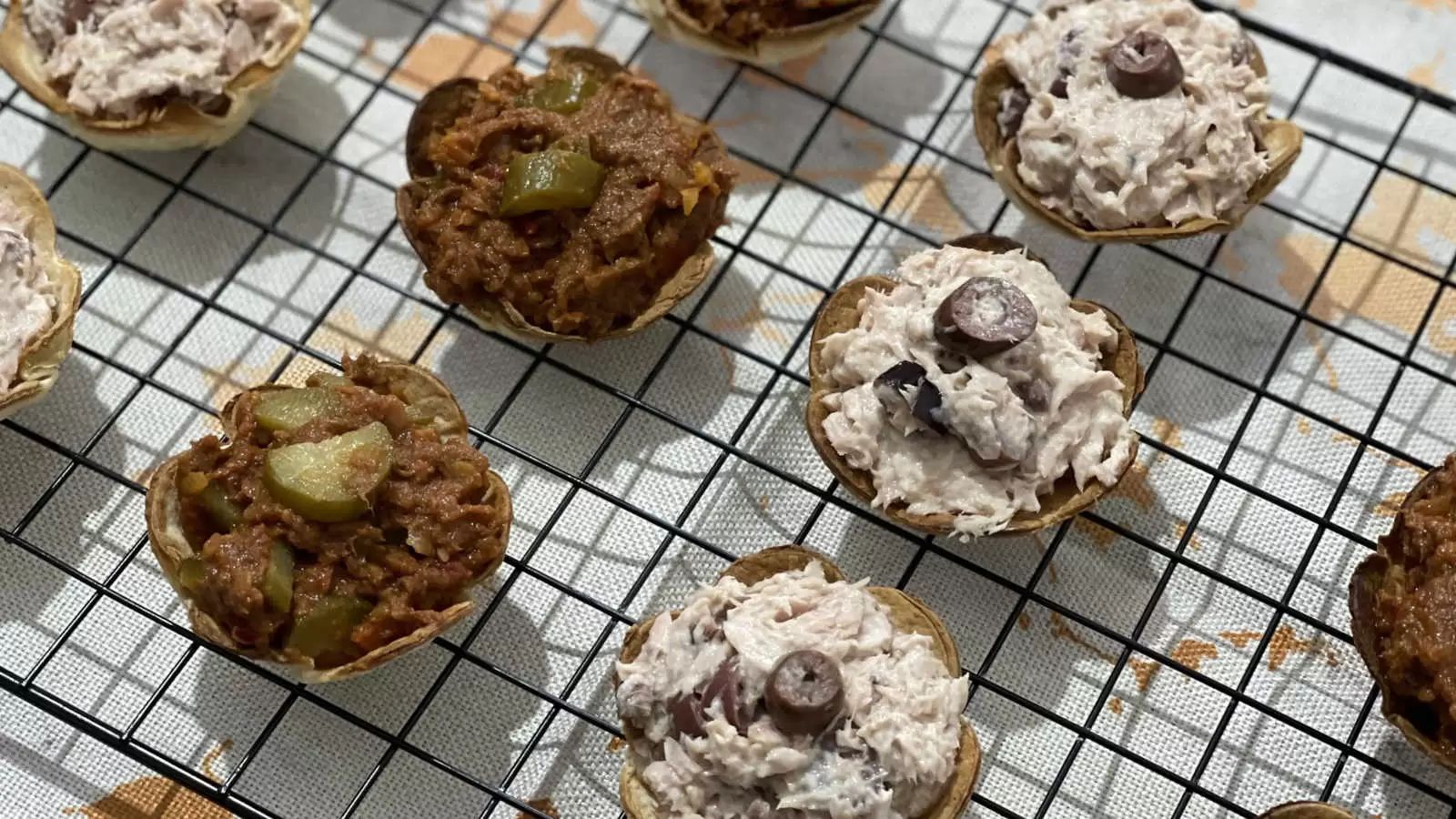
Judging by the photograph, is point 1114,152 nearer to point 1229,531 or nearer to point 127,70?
point 1229,531

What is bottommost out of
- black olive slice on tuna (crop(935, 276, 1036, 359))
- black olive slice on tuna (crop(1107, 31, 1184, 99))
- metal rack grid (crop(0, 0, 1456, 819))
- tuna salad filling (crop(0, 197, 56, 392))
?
metal rack grid (crop(0, 0, 1456, 819))

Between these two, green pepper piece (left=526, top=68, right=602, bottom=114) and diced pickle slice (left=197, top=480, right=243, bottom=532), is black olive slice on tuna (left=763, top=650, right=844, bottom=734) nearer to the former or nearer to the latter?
diced pickle slice (left=197, top=480, right=243, bottom=532)

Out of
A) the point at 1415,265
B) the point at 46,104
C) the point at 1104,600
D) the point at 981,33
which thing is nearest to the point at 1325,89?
the point at 1415,265

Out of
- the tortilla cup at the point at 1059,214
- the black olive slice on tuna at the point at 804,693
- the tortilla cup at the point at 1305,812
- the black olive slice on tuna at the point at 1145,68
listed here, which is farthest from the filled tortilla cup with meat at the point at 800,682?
the black olive slice on tuna at the point at 1145,68

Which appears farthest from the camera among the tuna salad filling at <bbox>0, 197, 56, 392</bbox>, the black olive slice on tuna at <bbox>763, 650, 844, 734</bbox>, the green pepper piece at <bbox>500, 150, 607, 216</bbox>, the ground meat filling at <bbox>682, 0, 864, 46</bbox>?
the ground meat filling at <bbox>682, 0, 864, 46</bbox>

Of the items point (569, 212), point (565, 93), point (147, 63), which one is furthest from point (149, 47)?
point (569, 212)

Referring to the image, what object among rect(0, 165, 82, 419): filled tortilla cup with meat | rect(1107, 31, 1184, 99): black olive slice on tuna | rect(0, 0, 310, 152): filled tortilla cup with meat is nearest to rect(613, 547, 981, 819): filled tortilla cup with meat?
rect(1107, 31, 1184, 99): black olive slice on tuna

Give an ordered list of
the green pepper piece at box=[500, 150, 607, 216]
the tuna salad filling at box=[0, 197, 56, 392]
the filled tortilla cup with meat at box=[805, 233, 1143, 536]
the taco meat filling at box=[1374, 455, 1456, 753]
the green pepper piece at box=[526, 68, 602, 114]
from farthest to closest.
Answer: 1. the green pepper piece at box=[526, 68, 602, 114]
2. the green pepper piece at box=[500, 150, 607, 216]
3. the tuna salad filling at box=[0, 197, 56, 392]
4. the filled tortilla cup with meat at box=[805, 233, 1143, 536]
5. the taco meat filling at box=[1374, 455, 1456, 753]
